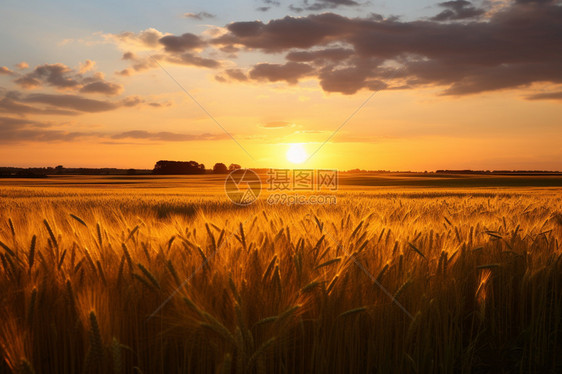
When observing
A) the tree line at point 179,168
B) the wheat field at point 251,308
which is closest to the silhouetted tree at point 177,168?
the tree line at point 179,168

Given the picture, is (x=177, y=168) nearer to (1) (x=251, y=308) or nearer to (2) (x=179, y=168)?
(2) (x=179, y=168)

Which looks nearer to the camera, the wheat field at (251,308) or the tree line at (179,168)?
the wheat field at (251,308)

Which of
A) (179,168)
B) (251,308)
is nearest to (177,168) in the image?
(179,168)

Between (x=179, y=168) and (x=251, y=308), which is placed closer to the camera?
(x=251, y=308)

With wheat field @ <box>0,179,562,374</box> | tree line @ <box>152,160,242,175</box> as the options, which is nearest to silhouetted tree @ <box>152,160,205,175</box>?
tree line @ <box>152,160,242,175</box>

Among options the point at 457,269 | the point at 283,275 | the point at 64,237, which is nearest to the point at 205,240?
the point at 283,275

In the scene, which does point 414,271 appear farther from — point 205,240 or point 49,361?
point 49,361

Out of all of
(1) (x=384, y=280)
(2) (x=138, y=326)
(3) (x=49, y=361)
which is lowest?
(3) (x=49, y=361)

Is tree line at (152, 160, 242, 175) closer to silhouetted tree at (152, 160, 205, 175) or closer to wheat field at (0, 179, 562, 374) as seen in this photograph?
silhouetted tree at (152, 160, 205, 175)

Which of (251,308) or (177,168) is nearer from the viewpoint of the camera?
(251,308)

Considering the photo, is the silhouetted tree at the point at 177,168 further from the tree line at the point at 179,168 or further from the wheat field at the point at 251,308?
the wheat field at the point at 251,308

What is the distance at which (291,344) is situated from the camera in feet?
6.77

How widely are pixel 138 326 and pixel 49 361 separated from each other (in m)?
0.47

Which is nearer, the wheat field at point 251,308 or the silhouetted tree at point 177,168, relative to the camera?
the wheat field at point 251,308
